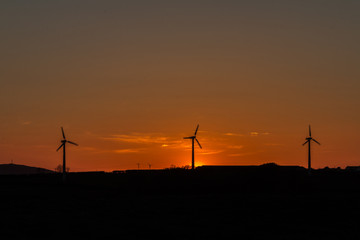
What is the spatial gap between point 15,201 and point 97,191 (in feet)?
71.2

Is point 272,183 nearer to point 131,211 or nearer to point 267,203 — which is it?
point 267,203

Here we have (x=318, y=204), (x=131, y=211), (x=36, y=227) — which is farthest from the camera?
(x=318, y=204)

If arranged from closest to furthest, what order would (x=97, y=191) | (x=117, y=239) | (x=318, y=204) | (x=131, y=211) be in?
(x=117, y=239), (x=131, y=211), (x=318, y=204), (x=97, y=191)

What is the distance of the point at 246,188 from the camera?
13712cm

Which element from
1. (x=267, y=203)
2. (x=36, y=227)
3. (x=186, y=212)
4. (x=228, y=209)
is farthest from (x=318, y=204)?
(x=36, y=227)

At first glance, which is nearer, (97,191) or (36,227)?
(36,227)

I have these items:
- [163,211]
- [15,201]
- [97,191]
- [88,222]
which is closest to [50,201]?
[15,201]

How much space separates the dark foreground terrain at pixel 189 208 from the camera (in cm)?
7788

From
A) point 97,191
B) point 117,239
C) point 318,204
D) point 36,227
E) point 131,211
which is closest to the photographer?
point 117,239

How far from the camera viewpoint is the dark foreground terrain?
77875mm

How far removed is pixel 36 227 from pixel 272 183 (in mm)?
68200

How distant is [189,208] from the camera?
105m

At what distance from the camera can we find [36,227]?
8212 cm

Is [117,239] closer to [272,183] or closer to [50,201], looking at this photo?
[50,201]
